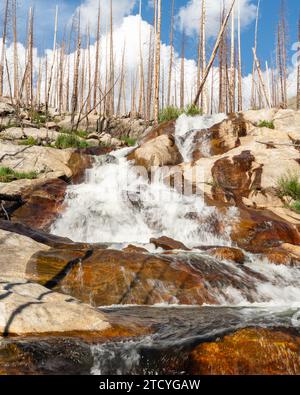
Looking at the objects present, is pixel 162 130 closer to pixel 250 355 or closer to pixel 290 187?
pixel 290 187

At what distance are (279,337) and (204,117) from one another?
14783mm

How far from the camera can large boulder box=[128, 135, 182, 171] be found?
14.3 m

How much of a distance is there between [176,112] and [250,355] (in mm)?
16208

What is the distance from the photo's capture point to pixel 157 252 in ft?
25.0

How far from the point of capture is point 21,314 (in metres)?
4.20

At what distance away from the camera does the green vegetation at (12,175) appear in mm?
13194

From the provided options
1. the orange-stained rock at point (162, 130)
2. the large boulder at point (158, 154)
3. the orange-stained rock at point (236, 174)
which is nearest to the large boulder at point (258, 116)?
the orange-stained rock at point (162, 130)

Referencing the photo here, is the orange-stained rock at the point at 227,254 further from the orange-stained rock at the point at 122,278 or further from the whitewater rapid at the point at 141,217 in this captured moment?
the orange-stained rock at the point at 122,278

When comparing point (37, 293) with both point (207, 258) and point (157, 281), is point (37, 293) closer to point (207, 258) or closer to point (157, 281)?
point (157, 281)

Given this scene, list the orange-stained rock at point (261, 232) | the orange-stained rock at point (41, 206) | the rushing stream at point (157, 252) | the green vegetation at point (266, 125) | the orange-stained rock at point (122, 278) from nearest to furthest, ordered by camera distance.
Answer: the rushing stream at point (157, 252) → the orange-stained rock at point (122, 278) → the orange-stained rock at point (261, 232) → the orange-stained rock at point (41, 206) → the green vegetation at point (266, 125)

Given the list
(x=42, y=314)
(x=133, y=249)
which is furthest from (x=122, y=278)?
(x=42, y=314)

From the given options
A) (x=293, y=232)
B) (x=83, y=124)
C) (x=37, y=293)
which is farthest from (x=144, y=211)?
(x=83, y=124)

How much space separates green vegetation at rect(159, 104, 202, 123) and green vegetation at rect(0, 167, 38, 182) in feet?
23.1

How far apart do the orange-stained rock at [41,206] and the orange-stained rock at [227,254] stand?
5001 millimetres
